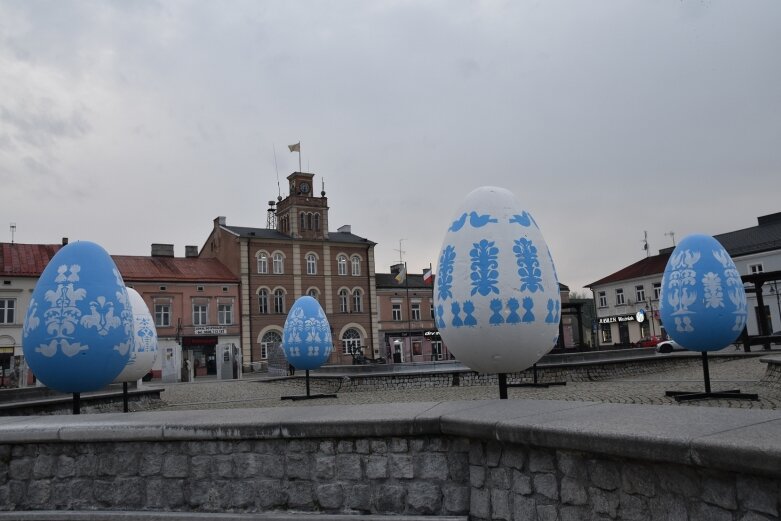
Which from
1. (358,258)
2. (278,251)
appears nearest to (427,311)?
(358,258)

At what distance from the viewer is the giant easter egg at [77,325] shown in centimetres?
784

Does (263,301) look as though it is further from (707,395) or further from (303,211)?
(707,395)

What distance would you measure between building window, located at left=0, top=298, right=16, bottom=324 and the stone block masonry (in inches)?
1513

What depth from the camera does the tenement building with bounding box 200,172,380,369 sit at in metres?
49.0

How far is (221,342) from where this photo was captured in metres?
46.6

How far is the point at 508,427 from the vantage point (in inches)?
168

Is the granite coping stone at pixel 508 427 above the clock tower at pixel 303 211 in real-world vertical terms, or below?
below

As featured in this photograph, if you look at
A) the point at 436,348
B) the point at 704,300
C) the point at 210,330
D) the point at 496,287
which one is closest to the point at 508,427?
the point at 496,287

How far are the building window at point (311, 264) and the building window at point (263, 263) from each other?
3.75 metres

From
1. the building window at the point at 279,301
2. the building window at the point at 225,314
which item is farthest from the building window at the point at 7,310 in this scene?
the building window at the point at 279,301

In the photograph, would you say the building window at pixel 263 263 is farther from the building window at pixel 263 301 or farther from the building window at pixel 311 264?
the building window at pixel 311 264

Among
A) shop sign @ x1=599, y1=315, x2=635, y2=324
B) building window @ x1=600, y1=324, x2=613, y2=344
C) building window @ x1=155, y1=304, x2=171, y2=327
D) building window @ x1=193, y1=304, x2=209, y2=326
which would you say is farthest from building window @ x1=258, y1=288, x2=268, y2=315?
building window @ x1=600, y1=324, x2=613, y2=344

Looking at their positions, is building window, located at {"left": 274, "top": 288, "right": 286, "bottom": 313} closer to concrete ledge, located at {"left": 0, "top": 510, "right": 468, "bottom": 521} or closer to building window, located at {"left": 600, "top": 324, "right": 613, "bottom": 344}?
building window, located at {"left": 600, "top": 324, "right": 613, "bottom": 344}

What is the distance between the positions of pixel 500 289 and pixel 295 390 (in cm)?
1603
